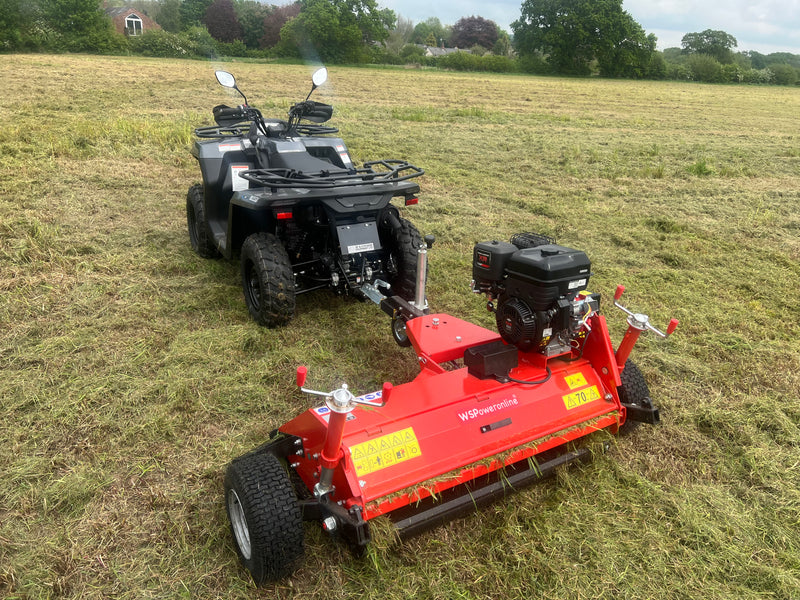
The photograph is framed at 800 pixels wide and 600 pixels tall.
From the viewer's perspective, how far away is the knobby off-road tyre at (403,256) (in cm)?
469

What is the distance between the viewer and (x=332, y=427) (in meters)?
2.23

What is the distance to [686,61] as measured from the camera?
52344 millimetres

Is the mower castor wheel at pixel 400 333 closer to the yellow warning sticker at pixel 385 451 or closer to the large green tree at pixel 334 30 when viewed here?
the yellow warning sticker at pixel 385 451

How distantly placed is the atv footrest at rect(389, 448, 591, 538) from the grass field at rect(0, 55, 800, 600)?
17cm

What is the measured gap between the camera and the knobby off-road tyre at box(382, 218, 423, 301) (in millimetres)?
4688

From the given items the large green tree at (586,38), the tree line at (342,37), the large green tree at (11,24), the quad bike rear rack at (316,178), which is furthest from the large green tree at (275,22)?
the large green tree at (586,38)

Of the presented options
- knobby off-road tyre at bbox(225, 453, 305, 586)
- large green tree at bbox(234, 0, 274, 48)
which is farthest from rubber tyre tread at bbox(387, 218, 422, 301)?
large green tree at bbox(234, 0, 274, 48)

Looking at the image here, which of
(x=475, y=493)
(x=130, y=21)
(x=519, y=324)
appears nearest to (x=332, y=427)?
(x=475, y=493)

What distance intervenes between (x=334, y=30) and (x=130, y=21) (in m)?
14.5

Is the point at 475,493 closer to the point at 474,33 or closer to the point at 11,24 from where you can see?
the point at 11,24

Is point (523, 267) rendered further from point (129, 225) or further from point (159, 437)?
point (129, 225)

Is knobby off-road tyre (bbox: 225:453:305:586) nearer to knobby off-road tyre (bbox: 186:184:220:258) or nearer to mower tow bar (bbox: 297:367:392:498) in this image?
mower tow bar (bbox: 297:367:392:498)

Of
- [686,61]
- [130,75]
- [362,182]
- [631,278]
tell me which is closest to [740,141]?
[631,278]

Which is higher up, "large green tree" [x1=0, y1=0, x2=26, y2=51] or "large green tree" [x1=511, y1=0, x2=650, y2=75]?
"large green tree" [x1=511, y1=0, x2=650, y2=75]
